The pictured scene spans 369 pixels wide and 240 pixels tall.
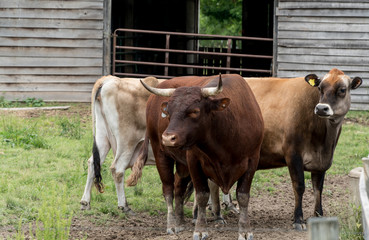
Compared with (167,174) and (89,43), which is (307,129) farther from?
(89,43)

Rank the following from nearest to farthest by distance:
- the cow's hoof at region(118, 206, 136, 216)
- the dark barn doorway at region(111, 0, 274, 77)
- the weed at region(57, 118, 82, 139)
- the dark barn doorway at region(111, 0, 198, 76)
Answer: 1. the cow's hoof at region(118, 206, 136, 216)
2. the weed at region(57, 118, 82, 139)
3. the dark barn doorway at region(111, 0, 198, 76)
4. the dark barn doorway at region(111, 0, 274, 77)

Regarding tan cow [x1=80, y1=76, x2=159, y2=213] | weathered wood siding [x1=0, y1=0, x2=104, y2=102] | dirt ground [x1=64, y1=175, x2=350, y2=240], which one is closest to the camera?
dirt ground [x1=64, y1=175, x2=350, y2=240]

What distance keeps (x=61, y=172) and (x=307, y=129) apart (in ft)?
11.6

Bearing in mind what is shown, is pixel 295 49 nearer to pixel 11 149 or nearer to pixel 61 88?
pixel 61 88

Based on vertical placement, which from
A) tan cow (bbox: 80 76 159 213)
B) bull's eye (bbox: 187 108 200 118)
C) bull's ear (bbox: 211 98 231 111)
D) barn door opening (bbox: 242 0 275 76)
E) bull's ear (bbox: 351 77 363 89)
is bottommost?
tan cow (bbox: 80 76 159 213)

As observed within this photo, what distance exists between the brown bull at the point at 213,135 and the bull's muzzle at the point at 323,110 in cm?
76

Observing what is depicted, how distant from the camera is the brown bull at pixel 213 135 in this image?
18.3ft

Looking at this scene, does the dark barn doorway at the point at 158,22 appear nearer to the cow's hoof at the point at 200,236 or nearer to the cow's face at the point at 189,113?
the cow's hoof at the point at 200,236

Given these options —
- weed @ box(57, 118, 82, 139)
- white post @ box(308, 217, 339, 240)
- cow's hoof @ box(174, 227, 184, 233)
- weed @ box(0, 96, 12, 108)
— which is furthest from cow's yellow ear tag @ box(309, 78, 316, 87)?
weed @ box(0, 96, 12, 108)

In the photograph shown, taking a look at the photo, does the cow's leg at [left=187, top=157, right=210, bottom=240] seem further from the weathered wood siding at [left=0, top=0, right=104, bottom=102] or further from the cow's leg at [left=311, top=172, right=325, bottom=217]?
the weathered wood siding at [left=0, top=0, right=104, bottom=102]

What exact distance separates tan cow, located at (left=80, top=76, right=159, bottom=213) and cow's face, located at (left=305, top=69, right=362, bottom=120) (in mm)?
2066

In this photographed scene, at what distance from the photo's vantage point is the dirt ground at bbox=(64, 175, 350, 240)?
654 centimetres

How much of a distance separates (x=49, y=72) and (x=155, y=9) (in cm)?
694

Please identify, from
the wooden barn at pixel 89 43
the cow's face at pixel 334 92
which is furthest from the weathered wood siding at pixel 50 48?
the cow's face at pixel 334 92
